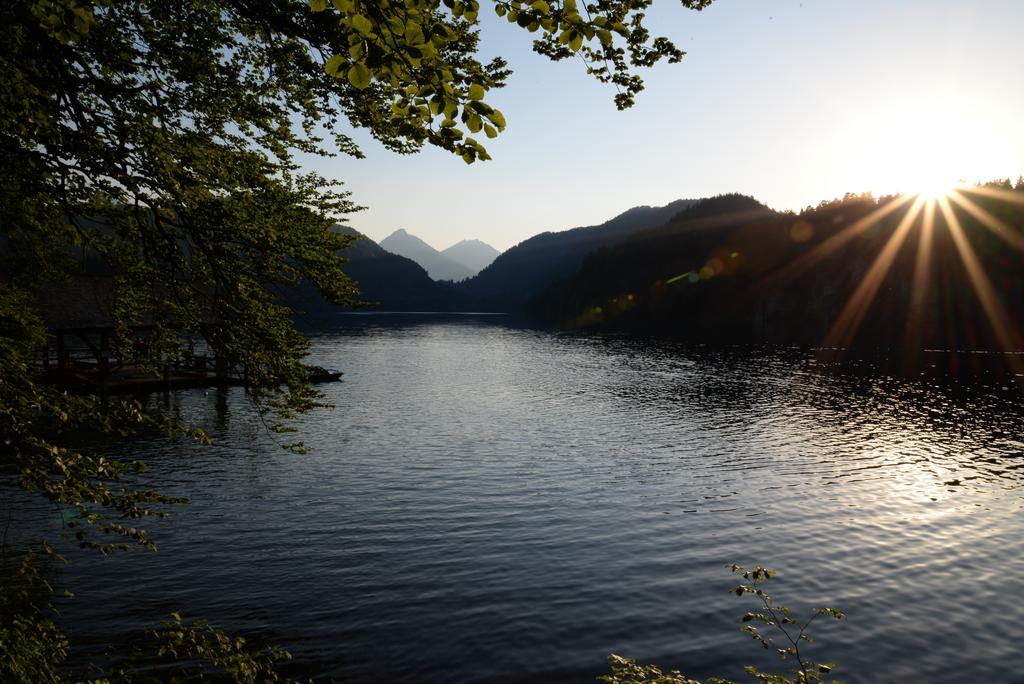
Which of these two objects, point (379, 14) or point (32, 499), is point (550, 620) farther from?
point (32, 499)

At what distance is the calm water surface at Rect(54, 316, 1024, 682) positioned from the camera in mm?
15844

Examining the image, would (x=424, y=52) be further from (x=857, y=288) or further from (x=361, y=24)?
(x=857, y=288)

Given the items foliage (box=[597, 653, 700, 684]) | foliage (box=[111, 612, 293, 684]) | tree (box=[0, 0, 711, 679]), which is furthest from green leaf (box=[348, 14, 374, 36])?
foliage (box=[111, 612, 293, 684])

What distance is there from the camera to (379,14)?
522cm

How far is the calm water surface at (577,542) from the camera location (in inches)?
624

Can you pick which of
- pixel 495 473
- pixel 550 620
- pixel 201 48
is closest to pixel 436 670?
pixel 550 620

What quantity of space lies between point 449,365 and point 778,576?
67.5 meters

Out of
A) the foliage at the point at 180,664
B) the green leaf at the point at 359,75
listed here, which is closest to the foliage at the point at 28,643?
the foliage at the point at 180,664

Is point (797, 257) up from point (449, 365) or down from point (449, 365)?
up

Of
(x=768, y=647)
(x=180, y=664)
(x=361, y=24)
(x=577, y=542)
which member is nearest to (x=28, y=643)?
(x=180, y=664)

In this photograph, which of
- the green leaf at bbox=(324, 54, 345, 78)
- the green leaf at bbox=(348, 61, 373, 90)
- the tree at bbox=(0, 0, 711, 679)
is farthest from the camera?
the tree at bbox=(0, 0, 711, 679)

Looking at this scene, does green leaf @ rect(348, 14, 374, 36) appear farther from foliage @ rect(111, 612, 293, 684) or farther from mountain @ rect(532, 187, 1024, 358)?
mountain @ rect(532, 187, 1024, 358)

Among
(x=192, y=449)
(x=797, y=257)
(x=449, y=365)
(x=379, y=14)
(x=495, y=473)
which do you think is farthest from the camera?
(x=797, y=257)

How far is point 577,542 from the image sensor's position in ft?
74.1
